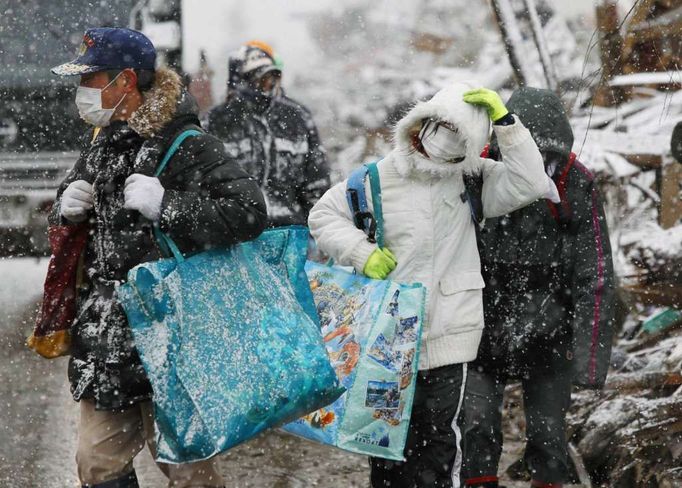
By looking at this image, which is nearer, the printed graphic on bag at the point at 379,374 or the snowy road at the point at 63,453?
the printed graphic on bag at the point at 379,374

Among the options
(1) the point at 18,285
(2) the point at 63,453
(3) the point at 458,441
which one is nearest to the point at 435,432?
(3) the point at 458,441

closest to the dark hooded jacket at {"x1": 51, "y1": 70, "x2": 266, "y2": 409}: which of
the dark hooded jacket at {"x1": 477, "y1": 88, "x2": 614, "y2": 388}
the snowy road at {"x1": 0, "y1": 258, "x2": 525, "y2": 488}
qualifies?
the dark hooded jacket at {"x1": 477, "y1": 88, "x2": 614, "y2": 388}

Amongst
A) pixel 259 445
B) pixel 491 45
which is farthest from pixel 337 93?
pixel 259 445

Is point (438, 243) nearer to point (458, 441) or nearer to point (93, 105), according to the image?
point (458, 441)

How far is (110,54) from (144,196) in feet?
1.76

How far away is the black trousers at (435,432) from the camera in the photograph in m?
3.96

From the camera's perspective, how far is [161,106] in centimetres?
359

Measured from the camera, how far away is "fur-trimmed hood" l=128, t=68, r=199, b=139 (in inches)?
140

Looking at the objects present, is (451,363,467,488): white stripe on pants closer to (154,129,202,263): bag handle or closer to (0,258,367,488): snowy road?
(154,129,202,263): bag handle

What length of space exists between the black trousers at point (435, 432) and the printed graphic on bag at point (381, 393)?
0.61 ft

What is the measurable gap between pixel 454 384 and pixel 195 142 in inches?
48.4

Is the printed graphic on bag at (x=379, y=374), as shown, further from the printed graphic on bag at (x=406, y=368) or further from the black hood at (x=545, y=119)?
the black hood at (x=545, y=119)

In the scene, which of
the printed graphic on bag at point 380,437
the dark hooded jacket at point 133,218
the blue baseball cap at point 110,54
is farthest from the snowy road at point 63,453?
the blue baseball cap at point 110,54

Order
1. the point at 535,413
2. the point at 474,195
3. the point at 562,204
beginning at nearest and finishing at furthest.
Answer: the point at 474,195
the point at 562,204
the point at 535,413
